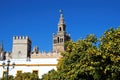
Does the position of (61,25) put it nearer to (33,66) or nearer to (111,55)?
(33,66)

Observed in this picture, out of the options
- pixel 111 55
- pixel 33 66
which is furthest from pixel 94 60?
pixel 33 66

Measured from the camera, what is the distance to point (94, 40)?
Result: 3456 centimetres

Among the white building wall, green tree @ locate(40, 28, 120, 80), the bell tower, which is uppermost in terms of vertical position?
the bell tower

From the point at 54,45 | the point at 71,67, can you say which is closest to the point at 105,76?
the point at 71,67

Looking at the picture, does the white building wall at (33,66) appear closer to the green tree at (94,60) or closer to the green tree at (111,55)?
the green tree at (94,60)

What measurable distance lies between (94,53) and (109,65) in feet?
5.18

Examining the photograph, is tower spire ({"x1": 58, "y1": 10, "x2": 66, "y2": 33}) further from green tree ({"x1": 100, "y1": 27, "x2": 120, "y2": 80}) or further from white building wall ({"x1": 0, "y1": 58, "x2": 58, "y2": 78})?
green tree ({"x1": 100, "y1": 27, "x2": 120, "y2": 80})

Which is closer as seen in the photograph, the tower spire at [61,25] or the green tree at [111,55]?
the green tree at [111,55]

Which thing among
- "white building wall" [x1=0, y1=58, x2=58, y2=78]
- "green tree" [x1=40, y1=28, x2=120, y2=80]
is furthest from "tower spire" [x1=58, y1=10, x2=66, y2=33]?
"green tree" [x1=40, y1=28, x2=120, y2=80]

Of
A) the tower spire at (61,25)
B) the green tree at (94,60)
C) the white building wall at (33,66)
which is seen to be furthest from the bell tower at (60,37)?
the green tree at (94,60)

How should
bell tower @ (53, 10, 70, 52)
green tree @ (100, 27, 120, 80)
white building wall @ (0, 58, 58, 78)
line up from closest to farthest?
green tree @ (100, 27, 120, 80) → white building wall @ (0, 58, 58, 78) → bell tower @ (53, 10, 70, 52)

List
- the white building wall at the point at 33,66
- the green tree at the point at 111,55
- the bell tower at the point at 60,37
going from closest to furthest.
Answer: the green tree at the point at 111,55 → the white building wall at the point at 33,66 → the bell tower at the point at 60,37

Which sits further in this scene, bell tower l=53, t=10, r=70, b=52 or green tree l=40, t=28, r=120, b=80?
bell tower l=53, t=10, r=70, b=52

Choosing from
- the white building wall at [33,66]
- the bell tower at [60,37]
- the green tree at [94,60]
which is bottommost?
the green tree at [94,60]
